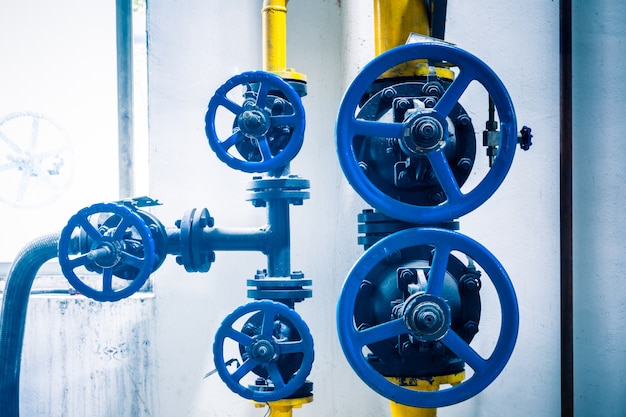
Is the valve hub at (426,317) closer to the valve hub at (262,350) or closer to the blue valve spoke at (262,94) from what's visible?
the valve hub at (262,350)

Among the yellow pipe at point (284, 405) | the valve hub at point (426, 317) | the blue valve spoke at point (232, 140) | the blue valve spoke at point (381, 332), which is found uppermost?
the blue valve spoke at point (232, 140)

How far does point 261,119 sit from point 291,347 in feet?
1.50

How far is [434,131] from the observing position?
71 cm

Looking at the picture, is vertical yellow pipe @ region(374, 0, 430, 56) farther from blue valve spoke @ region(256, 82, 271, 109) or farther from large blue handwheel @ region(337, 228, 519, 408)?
large blue handwheel @ region(337, 228, 519, 408)

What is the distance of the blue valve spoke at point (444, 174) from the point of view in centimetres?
73

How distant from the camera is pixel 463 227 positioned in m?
1.22

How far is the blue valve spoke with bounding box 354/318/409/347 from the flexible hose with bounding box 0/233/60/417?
0.82m

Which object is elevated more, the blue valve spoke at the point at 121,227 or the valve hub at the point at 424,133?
the valve hub at the point at 424,133

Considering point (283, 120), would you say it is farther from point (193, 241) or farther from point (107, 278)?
point (107, 278)

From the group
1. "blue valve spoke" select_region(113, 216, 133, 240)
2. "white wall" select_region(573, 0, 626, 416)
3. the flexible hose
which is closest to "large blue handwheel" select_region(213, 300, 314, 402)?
"blue valve spoke" select_region(113, 216, 133, 240)

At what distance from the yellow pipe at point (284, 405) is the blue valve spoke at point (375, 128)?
1.93ft

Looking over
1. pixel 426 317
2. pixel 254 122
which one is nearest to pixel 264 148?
pixel 254 122

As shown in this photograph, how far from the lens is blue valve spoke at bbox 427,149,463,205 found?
73cm

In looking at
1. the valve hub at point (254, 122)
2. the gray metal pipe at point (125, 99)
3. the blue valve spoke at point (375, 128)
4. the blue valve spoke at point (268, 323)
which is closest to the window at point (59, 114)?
the gray metal pipe at point (125, 99)
